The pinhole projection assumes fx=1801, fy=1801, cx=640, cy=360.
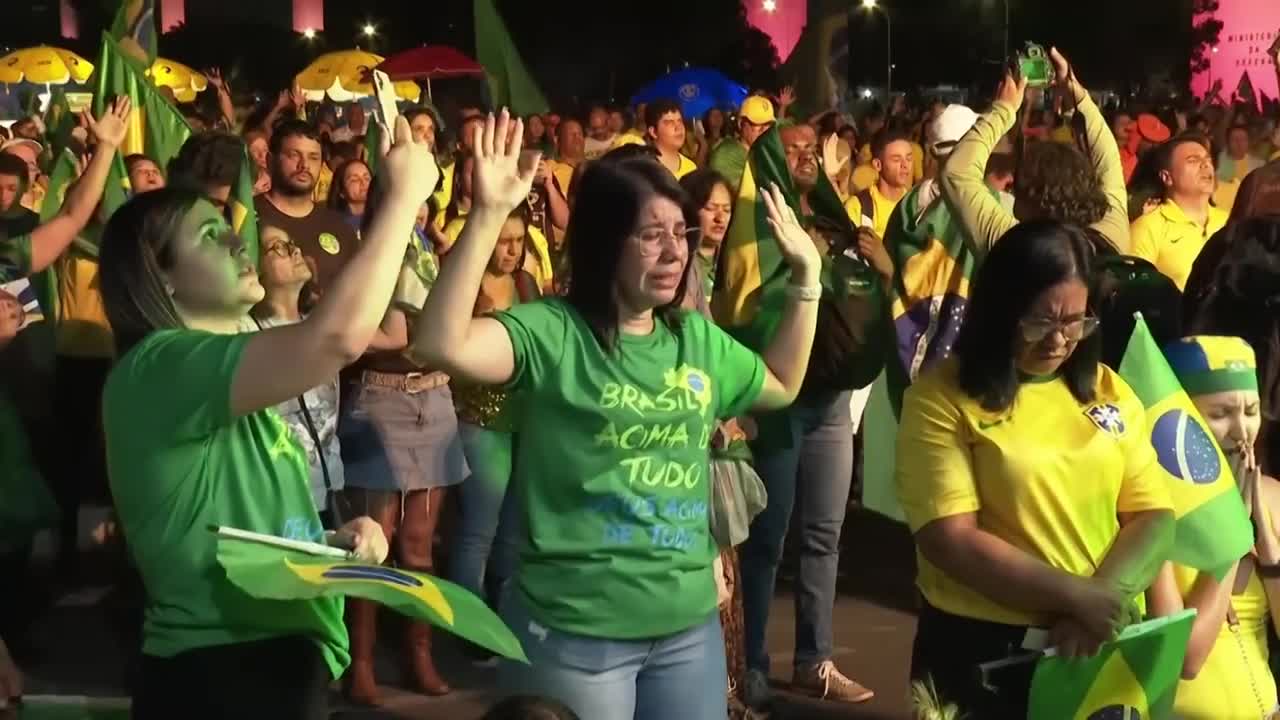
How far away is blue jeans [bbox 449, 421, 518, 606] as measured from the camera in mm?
6504

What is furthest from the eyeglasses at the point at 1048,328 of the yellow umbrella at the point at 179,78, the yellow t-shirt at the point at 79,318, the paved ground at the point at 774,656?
the yellow umbrella at the point at 179,78

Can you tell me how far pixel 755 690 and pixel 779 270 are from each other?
1.45 metres

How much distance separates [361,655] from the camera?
641cm

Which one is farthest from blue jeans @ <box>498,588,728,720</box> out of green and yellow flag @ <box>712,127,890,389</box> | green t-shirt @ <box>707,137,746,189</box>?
green t-shirt @ <box>707,137,746,189</box>

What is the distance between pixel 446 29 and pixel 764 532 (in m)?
45.2

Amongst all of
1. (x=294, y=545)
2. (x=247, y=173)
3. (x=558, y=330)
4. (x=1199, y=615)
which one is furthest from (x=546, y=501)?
(x=247, y=173)

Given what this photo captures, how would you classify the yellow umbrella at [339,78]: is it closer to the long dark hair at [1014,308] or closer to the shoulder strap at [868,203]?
the shoulder strap at [868,203]

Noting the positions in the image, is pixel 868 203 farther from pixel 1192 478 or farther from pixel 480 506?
pixel 1192 478

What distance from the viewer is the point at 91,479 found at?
723 centimetres

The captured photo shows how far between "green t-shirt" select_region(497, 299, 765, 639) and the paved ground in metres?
2.80

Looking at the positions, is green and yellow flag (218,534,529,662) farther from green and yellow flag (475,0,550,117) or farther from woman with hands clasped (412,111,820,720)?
green and yellow flag (475,0,550,117)

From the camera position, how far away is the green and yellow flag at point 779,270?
6.06 m

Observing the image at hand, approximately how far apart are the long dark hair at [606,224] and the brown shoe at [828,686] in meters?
3.17

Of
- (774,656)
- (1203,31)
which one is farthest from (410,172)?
(1203,31)
